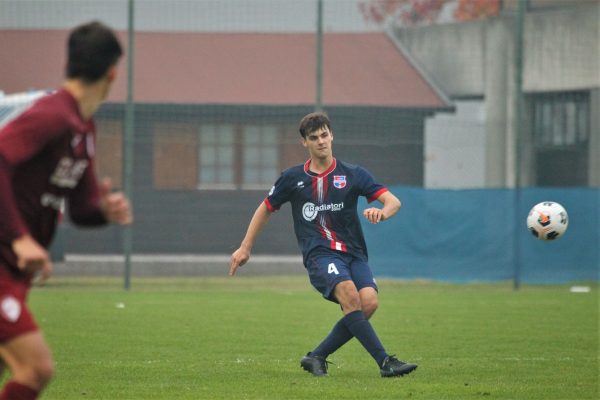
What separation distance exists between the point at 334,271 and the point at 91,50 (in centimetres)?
444

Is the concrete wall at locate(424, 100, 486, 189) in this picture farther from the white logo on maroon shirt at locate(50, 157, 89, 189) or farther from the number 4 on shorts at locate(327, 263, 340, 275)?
the white logo on maroon shirt at locate(50, 157, 89, 189)

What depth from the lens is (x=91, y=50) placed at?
5242 mm

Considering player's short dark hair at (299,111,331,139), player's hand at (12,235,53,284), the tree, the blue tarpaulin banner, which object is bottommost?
the blue tarpaulin banner

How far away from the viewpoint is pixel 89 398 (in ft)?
26.2

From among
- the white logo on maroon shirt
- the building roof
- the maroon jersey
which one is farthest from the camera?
the building roof

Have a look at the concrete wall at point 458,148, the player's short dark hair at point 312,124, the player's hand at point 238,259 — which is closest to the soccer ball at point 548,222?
the player's short dark hair at point 312,124

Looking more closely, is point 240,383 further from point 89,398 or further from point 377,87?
point 377,87

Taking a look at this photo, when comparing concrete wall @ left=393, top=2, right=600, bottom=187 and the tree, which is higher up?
the tree

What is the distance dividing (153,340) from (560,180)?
1689cm

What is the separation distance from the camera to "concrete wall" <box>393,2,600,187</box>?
2408 centimetres

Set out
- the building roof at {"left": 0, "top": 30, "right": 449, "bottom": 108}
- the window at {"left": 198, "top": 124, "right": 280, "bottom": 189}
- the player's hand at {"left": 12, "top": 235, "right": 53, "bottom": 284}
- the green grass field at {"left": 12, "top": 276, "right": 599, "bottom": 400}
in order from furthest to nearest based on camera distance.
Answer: the window at {"left": 198, "top": 124, "right": 280, "bottom": 189} < the building roof at {"left": 0, "top": 30, "right": 449, "bottom": 108} < the green grass field at {"left": 12, "top": 276, "right": 599, "bottom": 400} < the player's hand at {"left": 12, "top": 235, "right": 53, "bottom": 284}

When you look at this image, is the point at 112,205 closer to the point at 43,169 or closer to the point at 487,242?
the point at 43,169

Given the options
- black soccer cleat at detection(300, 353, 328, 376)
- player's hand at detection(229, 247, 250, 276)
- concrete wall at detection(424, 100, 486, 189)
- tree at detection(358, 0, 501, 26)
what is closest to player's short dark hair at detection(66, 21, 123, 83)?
player's hand at detection(229, 247, 250, 276)

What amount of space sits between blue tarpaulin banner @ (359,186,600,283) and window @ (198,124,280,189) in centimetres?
592
